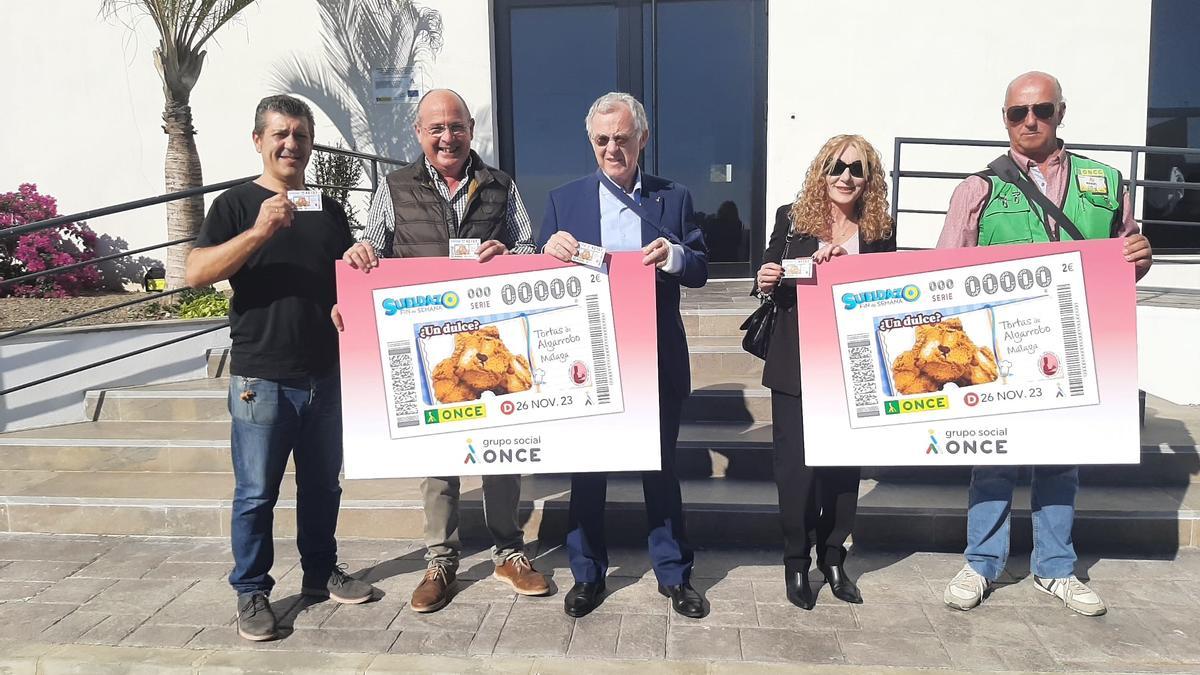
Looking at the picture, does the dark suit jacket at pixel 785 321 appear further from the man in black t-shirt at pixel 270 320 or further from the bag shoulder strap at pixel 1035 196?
the man in black t-shirt at pixel 270 320

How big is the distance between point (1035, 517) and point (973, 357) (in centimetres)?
94

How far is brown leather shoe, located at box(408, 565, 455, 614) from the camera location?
10.8 feet

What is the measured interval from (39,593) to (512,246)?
2.84 metres

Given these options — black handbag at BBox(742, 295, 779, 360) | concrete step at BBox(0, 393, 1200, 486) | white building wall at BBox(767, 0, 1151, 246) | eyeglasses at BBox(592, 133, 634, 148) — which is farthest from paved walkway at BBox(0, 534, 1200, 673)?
white building wall at BBox(767, 0, 1151, 246)

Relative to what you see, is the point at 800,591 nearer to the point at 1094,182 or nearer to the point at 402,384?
the point at 402,384

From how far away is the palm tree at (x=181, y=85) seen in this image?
7.29 meters

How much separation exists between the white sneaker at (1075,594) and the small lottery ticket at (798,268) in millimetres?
1824

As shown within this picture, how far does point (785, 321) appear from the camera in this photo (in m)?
3.15

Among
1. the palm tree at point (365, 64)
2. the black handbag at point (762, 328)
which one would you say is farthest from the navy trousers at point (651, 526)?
the palm tree at point (365, 64)

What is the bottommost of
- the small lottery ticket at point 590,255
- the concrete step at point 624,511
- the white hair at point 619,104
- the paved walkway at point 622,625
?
the paved walkway at point 622,625

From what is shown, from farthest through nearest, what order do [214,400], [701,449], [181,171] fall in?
[181,171] → [214,400] → [701,449]

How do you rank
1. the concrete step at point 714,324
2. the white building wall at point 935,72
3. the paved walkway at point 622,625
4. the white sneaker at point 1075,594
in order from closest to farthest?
the paved walkway at point 622,625
the white sneaker at point 1075,594
the concrete step at point 714,324
the white building wall at point 935,72

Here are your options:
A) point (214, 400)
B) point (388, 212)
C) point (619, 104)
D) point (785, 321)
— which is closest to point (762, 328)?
point (785, 321)

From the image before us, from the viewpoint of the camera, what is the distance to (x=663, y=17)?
8.30m
